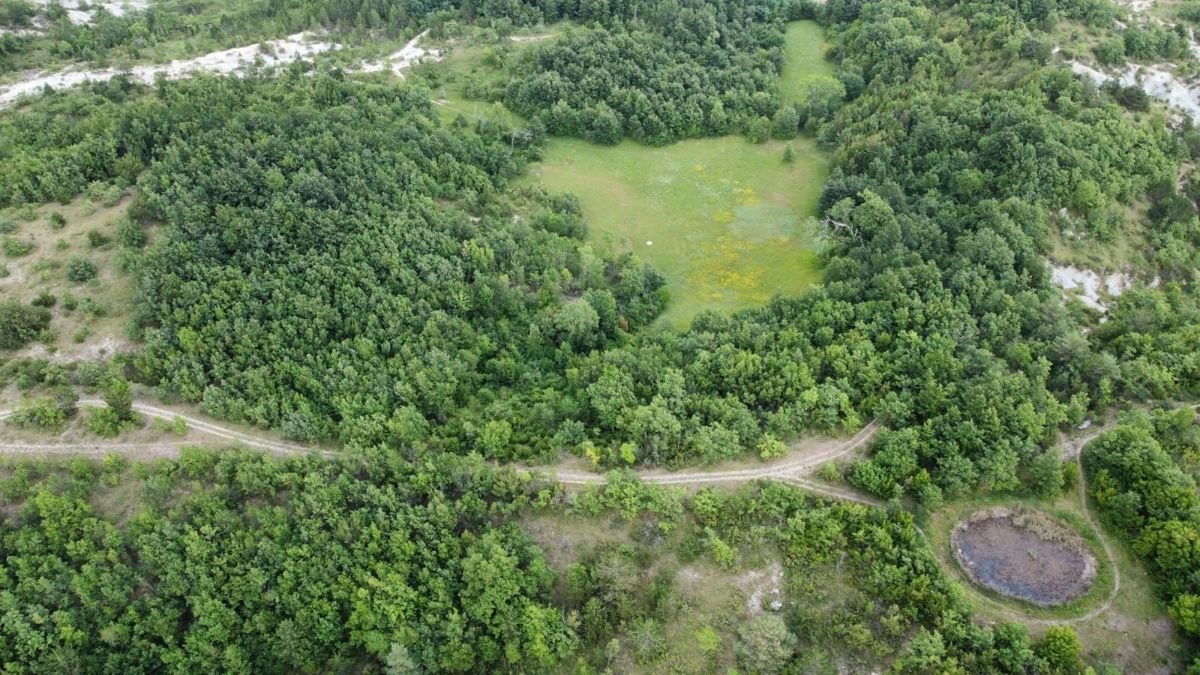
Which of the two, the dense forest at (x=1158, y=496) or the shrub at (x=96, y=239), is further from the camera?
the shrub at (x=96, y=239)

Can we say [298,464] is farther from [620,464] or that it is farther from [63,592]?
[620,464]

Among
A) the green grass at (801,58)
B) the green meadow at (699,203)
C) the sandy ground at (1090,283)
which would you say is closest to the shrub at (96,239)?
the green meadow at (699,203)

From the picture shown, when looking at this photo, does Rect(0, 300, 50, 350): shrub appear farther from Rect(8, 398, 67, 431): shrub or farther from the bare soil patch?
the bare soil patch

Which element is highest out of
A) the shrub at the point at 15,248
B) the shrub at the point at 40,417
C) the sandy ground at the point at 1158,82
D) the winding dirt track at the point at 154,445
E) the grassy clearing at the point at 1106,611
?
the sandy ground at the point at 1158,82

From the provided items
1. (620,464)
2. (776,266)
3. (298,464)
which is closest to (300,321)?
(298,464)

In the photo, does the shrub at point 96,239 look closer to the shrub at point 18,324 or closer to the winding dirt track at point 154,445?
the shrub at point 18,324

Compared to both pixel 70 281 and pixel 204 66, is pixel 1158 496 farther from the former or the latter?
pixel 204 66
